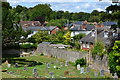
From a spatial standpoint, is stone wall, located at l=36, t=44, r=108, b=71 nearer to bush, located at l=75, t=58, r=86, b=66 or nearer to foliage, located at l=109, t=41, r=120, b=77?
bush, located at l=75, t=58, r=86, b=66

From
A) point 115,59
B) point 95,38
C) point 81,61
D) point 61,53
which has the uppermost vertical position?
point 95,38

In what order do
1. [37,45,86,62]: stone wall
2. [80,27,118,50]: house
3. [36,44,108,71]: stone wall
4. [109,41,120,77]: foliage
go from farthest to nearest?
[80,27,118,50]: house < [37,45,86,62]: stone wall < [36,44,108,71]: stone wall < [109,41,120,77]: foliage

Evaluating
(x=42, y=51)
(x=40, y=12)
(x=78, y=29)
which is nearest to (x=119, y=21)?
(x=42, y=51)

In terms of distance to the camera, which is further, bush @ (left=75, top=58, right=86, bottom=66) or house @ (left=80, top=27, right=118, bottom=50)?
house @ (left=80, top=27, right=118, bottom=50)

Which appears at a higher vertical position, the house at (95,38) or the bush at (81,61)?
the house at (95,38)

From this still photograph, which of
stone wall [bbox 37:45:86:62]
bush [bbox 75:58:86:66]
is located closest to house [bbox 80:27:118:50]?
stone wall [bbox 37:45:86:62]

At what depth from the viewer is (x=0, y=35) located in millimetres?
34438

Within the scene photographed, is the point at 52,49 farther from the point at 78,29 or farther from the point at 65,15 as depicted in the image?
the point at 65,15

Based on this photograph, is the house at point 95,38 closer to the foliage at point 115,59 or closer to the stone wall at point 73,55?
the stone wall at point 73,55

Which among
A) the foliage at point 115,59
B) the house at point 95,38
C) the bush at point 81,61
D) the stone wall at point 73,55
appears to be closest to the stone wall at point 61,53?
the stone wall at point 73,55

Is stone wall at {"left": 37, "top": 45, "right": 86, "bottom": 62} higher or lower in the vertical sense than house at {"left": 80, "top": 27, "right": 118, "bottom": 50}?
lower

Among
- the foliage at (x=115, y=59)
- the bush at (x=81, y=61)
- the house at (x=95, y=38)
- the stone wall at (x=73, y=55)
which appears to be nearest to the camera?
the foliage at (x=115, y=59)

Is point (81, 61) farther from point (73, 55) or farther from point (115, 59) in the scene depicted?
point (115, 59)

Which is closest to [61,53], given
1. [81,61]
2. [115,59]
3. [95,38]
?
[95,38]
